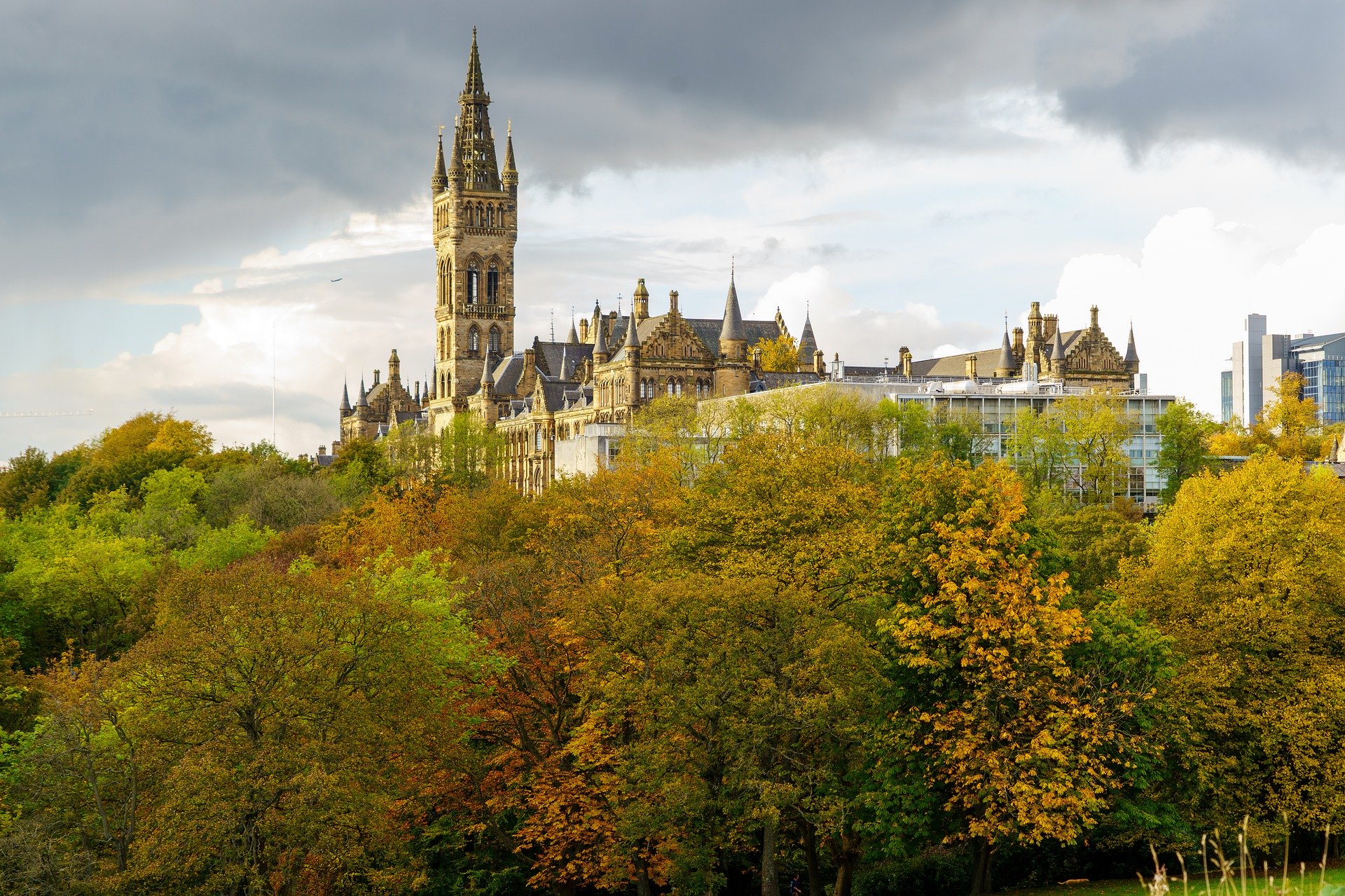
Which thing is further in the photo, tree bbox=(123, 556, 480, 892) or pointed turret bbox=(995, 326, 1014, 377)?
pointed turret bbox=(995, 326, 1014, 377)

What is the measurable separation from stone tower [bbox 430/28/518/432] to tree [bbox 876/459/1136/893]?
13982 centimetres

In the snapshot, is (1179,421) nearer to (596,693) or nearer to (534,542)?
(534,542)

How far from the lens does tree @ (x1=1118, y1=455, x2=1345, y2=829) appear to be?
141 ft

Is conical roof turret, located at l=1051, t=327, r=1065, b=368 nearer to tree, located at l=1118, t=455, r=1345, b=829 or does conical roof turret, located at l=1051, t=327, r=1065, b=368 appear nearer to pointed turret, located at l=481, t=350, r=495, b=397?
pointed turret, located at l=481, t=350, r=495, b=397

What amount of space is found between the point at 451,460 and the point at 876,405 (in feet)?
160

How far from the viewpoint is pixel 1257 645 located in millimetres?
44531

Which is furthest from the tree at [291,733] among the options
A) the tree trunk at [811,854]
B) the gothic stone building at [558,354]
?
the gothic stone building at [558,354]

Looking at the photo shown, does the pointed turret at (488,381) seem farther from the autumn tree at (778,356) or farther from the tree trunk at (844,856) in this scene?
the tree trunk at (844,856)

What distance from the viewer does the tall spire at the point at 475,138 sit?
179 meters

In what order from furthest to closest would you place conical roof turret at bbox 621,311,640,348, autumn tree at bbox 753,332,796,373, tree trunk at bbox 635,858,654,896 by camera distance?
autumn tree at bbox 753,332,796,373, conical roof turret at bbox 621,311,640,348, tree trunk at bbox 635,858,654,896

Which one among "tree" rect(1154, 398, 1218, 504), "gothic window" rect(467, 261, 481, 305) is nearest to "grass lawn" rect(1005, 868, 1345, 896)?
"tree" rect(1154, 398, 1218, 504)

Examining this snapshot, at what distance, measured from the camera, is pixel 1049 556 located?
4403cm

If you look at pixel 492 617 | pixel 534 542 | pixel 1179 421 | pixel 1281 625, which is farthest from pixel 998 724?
pixel 1179 421

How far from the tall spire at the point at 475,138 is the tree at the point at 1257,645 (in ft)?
457
